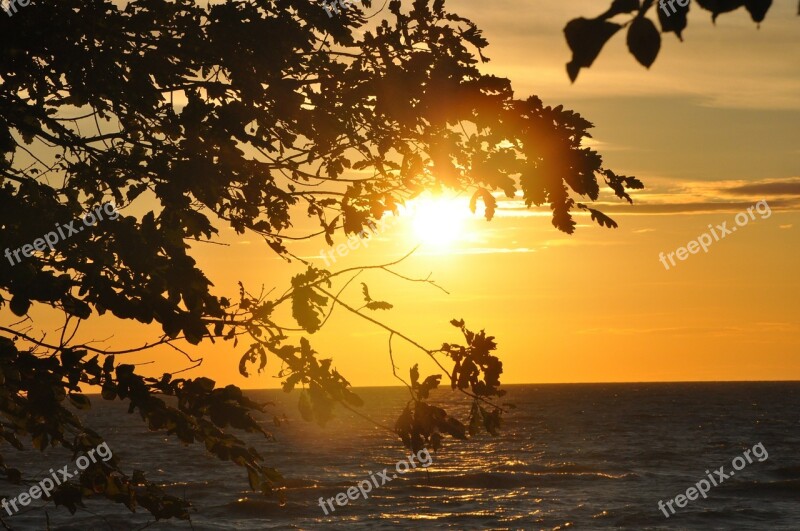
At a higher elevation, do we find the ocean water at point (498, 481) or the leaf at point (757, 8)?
the leaf at point (757, 8)

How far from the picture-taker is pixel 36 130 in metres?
6.05

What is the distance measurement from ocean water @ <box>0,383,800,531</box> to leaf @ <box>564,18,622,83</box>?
1226 cm

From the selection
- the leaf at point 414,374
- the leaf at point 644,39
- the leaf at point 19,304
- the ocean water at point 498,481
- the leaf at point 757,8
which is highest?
the leaf at point 757,8

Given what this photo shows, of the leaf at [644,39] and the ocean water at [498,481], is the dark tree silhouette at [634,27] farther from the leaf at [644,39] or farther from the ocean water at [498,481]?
the ocean water at [498,481]

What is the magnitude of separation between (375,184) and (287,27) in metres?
1.19

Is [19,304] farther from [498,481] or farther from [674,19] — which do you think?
[498,481]

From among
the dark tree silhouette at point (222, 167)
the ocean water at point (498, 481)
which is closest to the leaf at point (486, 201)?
the dark tree silhouette at point (222, 167)

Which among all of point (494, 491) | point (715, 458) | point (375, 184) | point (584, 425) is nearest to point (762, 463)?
point (715, 458)

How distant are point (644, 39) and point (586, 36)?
14cm

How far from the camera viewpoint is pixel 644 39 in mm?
2152

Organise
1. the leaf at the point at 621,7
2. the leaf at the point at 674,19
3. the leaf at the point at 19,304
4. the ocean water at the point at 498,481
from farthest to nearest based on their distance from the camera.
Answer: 1. the ocean water at the point at 498,481
2. the leaf at the point at 19,304
3. the leaf at the point at 674,19
4. the leaf at the point at 621,7

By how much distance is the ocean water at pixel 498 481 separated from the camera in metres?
36.9

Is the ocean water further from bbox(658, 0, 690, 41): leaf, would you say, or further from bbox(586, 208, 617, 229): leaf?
Answer: bbox(658, 0, 690, 41): leaf

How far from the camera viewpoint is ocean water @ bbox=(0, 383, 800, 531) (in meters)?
36.9
